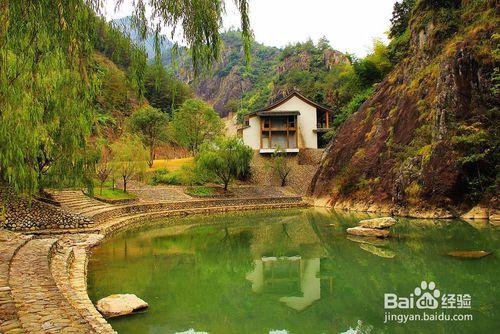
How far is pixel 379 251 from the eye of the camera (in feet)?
40.7

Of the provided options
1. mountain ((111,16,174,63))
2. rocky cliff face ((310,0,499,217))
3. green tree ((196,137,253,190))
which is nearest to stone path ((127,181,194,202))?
green tree ((196,137,253,190))

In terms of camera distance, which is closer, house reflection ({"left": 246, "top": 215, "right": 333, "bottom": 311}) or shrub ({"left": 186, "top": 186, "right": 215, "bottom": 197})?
house reflection ({"left": 246, "top": 215, "right": 333, "bottom": 311})

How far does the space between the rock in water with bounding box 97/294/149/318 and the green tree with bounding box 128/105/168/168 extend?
110 feet

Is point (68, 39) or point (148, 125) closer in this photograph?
point (68, 39)

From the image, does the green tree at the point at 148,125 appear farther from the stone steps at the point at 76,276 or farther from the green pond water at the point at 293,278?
the stone steps at the point at 76,276

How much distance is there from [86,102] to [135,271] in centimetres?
695

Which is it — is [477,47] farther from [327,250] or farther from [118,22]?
[118,22]

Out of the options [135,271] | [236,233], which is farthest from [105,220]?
[135,271]

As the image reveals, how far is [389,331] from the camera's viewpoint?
6.17m

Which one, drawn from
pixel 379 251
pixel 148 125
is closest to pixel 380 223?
pixel 379 251

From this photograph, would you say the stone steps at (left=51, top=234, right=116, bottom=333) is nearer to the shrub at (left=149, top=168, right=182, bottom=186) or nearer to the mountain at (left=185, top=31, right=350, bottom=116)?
the shrub at (left=149, top=168, right=182, bottom=186)

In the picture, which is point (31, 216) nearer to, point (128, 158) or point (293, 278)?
point (293, 278)

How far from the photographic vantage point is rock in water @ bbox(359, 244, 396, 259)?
11745mm

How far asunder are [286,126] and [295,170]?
17.3 ft
